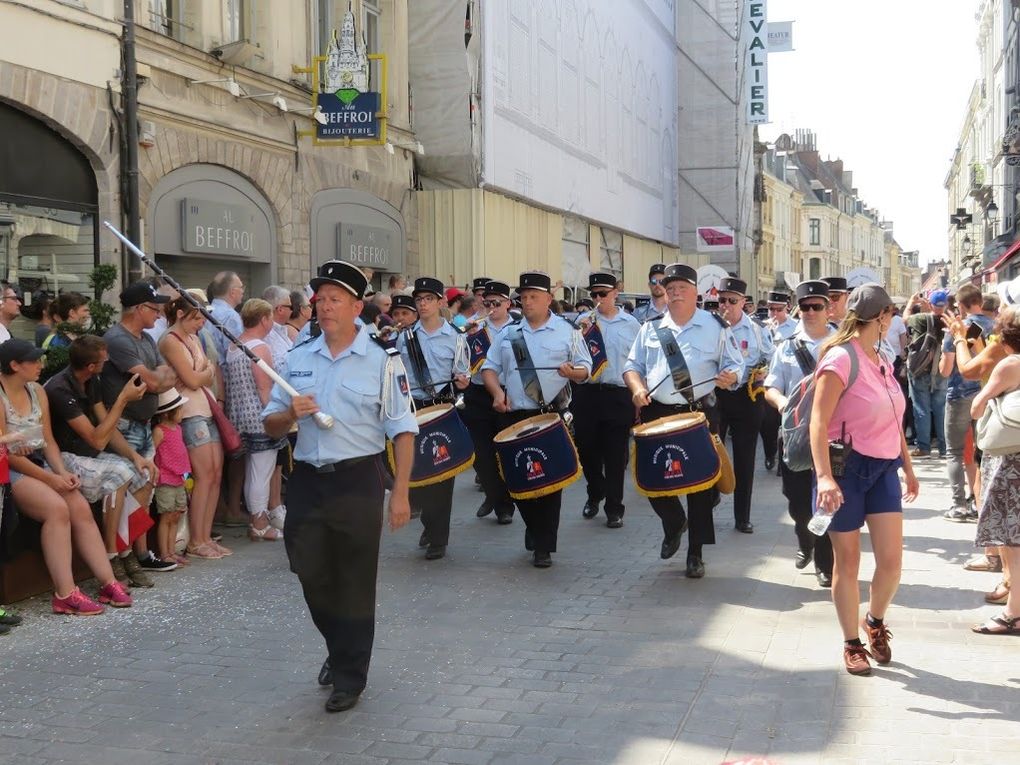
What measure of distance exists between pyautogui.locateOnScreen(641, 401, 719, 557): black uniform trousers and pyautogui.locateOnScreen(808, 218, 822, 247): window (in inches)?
3617

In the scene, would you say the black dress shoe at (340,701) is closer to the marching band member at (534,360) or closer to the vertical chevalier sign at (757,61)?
the marching band member at (534,360)

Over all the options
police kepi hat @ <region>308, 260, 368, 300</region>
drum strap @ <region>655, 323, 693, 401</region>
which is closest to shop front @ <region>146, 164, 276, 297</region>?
drum strap @ <region>655, 323, 693, 401</region>

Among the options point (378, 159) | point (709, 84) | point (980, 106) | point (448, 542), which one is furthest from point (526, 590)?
point (980, 106)

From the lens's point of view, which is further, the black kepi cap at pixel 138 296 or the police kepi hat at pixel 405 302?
the police kepi hat at pixel 405 302

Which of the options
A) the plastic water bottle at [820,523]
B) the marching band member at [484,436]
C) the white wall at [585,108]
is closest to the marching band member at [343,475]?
the plastic water bottle at [820,523]

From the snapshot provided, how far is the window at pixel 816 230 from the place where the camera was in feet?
316

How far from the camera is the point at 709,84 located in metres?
41.2

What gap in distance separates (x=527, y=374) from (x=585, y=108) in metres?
21.5

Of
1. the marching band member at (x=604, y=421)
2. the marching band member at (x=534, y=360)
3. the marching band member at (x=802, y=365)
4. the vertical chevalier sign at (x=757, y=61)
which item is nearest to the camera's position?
the marching band member at (x=802, y=365)

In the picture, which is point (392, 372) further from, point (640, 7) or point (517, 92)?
point (640, 7)

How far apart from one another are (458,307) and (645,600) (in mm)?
6507

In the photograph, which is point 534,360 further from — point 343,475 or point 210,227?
point 210,227

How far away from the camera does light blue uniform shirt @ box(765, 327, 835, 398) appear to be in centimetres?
780

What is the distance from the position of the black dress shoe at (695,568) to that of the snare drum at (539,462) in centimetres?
91
